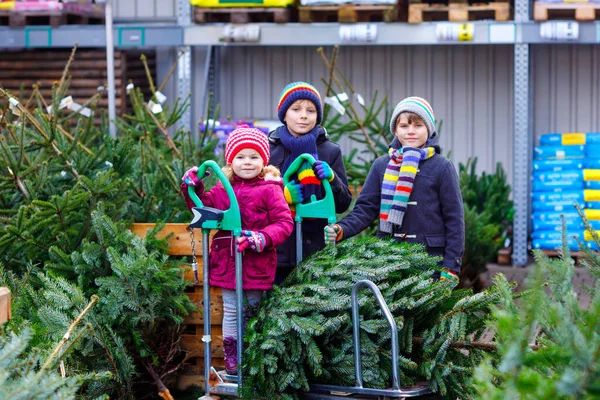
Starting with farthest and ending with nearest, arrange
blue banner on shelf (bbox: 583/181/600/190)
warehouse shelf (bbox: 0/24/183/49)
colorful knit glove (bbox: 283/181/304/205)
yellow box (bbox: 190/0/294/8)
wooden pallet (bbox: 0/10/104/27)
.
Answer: wooden pallet (bbox: 0/10/104/27) → warehouse shelf (bbox: 0/24/183/49) → yellow box (bbox: 190/0/294/8) → blue banner on shelf (bbox: 583/181/600/190) → colorful knit glove (bbox: 283/181/304/205)

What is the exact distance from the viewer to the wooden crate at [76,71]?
11836 mm

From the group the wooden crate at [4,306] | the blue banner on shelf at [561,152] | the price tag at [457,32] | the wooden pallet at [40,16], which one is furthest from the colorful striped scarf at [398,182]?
the wooden pallet at [40,16]

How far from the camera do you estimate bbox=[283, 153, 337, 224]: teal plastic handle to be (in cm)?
471

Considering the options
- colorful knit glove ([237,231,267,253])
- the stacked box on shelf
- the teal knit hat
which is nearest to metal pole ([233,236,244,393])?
colorful knit glove ([237,231,267,253])

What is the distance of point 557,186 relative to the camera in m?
10.5

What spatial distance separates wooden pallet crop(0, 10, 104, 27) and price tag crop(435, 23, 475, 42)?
14.0 feet

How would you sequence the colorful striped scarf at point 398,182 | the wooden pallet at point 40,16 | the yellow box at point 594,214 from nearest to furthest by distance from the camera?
the colorful striped scarf at point 398,182
the yellow box at point 594,214
the wooden pallet at point 40,16

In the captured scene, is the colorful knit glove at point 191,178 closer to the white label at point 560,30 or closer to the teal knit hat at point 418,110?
the teal knit hat at point 418,110

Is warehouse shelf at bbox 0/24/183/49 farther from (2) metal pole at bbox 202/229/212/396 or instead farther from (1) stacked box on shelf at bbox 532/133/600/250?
(2) metal pole at bbox 202/229/212/396

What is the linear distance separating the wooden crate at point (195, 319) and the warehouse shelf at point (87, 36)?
5952 millimetres

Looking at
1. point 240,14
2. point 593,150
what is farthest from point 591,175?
point 240,14

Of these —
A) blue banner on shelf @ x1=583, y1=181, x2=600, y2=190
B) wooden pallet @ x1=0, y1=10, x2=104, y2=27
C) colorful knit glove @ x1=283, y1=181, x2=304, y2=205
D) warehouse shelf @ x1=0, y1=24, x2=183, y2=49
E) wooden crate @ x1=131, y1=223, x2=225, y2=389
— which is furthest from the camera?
wooden pallet @ x1=0, y1=10, x2=104, y2=27

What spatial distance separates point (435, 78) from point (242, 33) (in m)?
2.56

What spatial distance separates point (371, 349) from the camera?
13.4 feet
